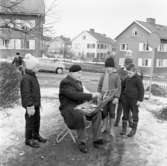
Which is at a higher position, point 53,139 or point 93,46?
point 93,46

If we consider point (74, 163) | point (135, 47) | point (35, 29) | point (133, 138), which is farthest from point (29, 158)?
point (135, 47)

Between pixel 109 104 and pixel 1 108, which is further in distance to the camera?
pixel 1 108

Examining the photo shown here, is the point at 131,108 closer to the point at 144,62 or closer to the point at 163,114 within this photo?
the point at 163,114

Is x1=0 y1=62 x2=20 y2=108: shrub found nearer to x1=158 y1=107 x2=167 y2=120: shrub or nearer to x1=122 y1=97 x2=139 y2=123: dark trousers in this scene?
x1=122 y1=97 x2=139 y2=123: dark trousers

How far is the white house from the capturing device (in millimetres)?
69000

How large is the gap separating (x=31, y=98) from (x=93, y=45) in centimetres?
6523

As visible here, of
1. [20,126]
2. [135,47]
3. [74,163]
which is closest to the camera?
[74,163]

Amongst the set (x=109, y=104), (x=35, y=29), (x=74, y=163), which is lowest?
(x=74, y=163)

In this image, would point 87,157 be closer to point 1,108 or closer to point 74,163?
point 74,163

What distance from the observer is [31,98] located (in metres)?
4.89

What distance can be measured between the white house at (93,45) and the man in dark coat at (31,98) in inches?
2471

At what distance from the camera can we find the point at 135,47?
44281 mm

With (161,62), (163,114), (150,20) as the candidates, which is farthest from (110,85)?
(150,20)

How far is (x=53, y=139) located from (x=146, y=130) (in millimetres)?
2169
